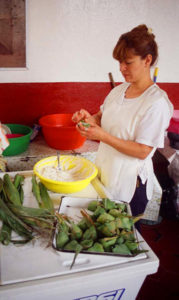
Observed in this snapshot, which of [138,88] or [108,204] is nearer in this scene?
[108,204]

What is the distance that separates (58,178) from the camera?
4.91 feet

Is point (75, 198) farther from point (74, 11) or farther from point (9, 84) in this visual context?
point (74, 11)

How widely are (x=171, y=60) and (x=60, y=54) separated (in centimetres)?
139

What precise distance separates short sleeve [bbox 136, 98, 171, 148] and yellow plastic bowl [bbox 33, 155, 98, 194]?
37cm

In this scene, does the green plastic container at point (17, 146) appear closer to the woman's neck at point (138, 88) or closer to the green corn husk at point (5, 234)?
the woman's neck at point (138, 88)

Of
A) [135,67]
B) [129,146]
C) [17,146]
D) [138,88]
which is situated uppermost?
[135,67]

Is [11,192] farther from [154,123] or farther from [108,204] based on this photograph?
[154,123]

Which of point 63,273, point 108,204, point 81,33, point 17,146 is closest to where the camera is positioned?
point 63,273

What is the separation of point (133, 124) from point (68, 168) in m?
0.51

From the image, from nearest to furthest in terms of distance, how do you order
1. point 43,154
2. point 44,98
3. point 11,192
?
point 11,192 < point 43,154 < point 44,98

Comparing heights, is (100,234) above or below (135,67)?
below

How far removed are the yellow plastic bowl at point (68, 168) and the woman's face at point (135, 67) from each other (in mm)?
629

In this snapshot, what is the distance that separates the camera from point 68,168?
5.46 ft

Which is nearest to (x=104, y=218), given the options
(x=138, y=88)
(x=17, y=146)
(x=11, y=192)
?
(x=11, y=192)
